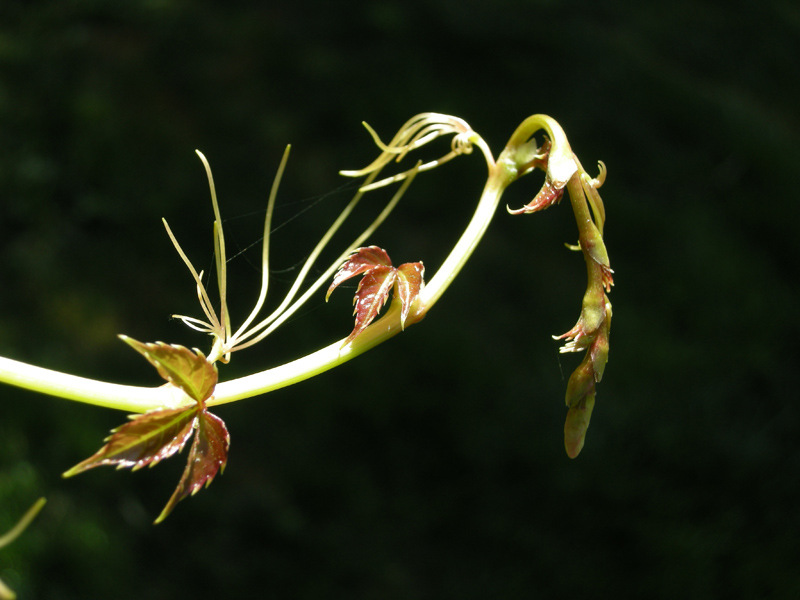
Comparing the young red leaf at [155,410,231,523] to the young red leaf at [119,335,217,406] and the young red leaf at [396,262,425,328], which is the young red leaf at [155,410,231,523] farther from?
the young red leaf at [396,262,425,328]


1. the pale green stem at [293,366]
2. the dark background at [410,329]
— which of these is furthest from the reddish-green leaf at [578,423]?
the dark background at [410,329]

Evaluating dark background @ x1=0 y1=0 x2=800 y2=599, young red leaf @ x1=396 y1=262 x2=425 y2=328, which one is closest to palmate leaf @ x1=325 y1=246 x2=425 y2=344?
young red leaf @ x1=396 y1=262 x2=425 y2=328

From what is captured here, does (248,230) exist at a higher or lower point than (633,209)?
lower

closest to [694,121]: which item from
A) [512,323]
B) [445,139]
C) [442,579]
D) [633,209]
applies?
[633,209]

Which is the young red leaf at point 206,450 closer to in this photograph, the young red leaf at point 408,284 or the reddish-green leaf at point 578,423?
the young red leaf at point 408,284

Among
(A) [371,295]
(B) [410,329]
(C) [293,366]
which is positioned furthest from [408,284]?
(B) [410,329]

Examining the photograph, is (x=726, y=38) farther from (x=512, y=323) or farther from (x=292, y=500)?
(x=292, y=500)
